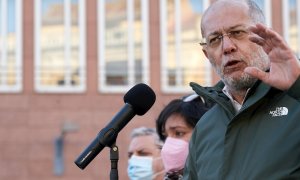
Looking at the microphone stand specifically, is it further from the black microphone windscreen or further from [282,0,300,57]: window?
[282,0,300,57]: window

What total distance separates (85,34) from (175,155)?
13168mm

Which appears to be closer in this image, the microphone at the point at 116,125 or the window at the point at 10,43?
the microphone at the point at 116,125

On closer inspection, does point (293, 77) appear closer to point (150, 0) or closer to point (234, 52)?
point (234, 52)

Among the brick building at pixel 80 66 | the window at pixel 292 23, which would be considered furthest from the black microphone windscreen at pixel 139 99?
the window at pixel 292 23

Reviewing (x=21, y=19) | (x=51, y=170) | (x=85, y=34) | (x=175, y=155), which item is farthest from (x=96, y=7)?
(x=175, y=155)

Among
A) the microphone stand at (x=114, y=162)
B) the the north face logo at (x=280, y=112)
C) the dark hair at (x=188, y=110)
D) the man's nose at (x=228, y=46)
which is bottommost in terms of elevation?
the microphone stand at (x=114, y=162)

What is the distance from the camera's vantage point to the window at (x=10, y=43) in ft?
56.9

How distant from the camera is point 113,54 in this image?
17.8 meters

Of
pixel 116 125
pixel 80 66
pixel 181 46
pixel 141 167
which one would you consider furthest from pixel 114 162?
pixel 181 46

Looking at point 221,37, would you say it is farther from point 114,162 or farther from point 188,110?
point 188,110

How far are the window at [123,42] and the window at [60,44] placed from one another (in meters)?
0.48

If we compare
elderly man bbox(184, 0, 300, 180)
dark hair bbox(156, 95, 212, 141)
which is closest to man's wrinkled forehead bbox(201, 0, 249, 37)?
elderly man bbox(184, 0, 300, 180)

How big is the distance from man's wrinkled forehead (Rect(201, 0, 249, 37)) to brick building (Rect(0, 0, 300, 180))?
43.7 feet

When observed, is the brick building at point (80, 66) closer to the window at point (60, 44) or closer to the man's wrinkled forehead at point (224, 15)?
the window at point (60, 44)
